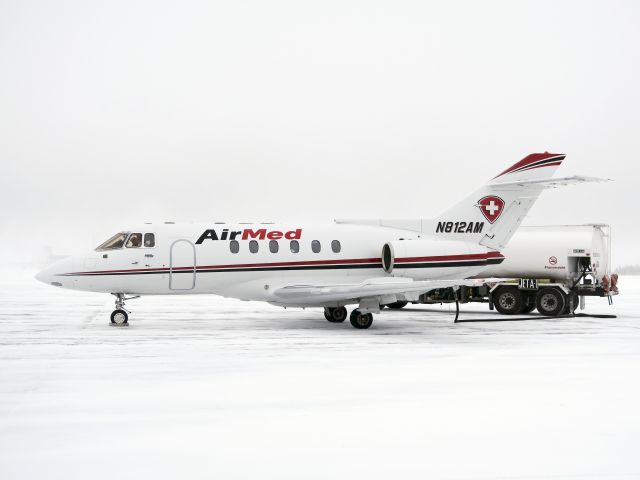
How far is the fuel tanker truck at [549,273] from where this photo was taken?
24.6 meters

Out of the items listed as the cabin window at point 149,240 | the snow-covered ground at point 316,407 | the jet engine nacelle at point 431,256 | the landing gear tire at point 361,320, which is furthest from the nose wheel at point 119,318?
the jet engine nacelle at point 431,256

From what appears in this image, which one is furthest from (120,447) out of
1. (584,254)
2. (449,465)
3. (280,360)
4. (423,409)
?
(584,254)

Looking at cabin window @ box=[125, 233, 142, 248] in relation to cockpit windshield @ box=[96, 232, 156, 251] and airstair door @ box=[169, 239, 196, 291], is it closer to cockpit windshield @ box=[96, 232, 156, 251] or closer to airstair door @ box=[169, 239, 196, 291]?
cockpit windshield @ box=[96, 232, 156, 251]

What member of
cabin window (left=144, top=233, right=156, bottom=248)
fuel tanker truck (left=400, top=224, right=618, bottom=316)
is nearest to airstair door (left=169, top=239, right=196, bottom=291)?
cabin window (left=144, top=233, right=156, bottom=248)

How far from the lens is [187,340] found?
52.6 ft

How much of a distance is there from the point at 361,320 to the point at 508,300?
8.55 meters

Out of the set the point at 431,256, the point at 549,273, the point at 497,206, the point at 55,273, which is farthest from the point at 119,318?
the point at 549,273

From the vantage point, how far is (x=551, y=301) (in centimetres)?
2470

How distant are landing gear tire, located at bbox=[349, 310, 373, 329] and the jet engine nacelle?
1828mm

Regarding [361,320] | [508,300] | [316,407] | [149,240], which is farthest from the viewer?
[508,300]

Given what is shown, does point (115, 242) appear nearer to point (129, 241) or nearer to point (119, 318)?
point (129, 241)

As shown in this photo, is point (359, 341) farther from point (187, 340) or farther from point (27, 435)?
point (27, 435)

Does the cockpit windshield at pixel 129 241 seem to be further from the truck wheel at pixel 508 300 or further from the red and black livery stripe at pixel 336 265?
the truck wheel at pixel 508 300

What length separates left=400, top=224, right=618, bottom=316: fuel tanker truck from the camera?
24562mm
